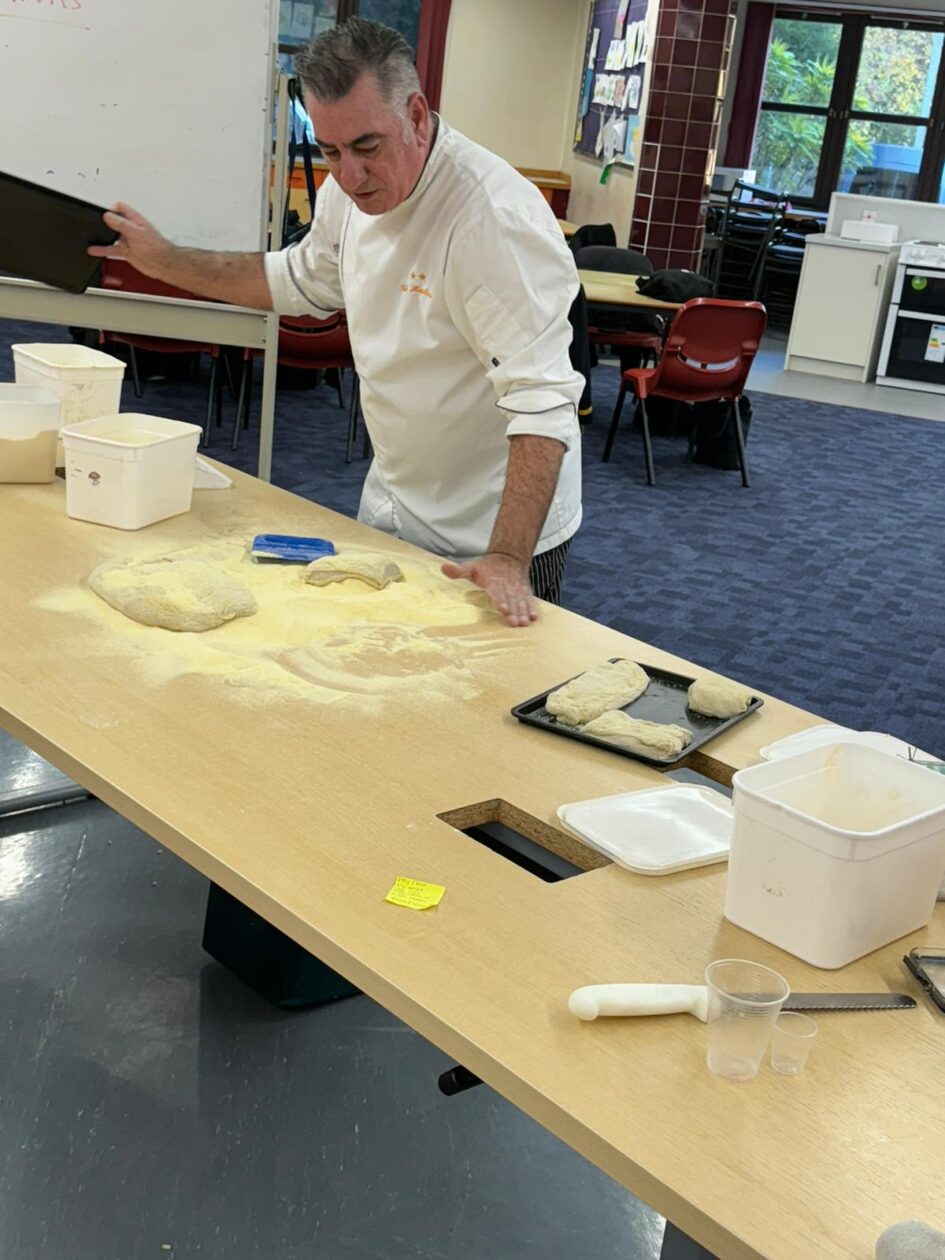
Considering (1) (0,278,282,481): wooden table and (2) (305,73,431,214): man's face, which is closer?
(2) (305,73,431,214): man's face

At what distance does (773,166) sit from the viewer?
1263 centimetres

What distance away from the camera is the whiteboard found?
140 inches

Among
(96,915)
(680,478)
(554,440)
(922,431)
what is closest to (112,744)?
(554,440)

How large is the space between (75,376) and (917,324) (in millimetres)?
7876

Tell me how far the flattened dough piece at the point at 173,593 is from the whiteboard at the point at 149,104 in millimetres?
2044

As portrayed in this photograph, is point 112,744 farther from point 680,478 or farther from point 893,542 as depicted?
point 680,478

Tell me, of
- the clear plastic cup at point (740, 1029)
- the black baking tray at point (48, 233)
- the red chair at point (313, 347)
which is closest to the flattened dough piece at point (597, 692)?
the clear plastic cup at point (740, 1029)

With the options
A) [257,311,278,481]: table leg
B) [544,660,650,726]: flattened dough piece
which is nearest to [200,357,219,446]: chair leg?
[257,311,278,481]: table leg

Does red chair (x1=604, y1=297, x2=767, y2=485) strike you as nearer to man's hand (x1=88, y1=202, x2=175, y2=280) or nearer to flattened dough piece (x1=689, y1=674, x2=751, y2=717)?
man's hand (x1=88, y1=202, x2=175, y2=280)

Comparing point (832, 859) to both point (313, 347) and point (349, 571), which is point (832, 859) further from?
point (313, 347)

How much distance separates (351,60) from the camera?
2027 mm

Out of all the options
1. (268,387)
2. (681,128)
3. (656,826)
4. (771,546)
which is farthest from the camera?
(681,128)

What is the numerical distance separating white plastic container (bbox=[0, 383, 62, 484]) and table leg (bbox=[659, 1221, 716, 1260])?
1.74m

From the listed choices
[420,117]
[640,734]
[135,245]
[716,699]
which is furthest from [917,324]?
[640,734]
